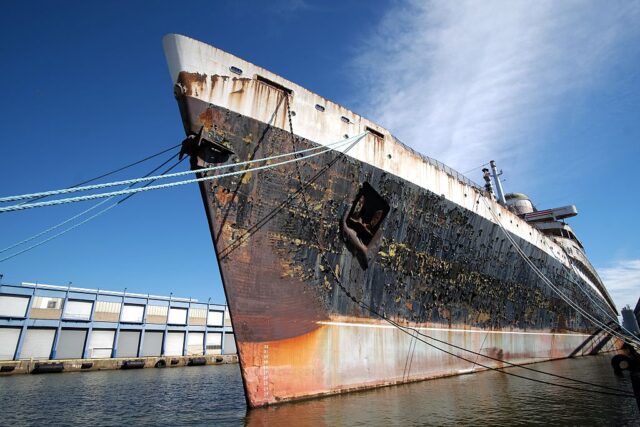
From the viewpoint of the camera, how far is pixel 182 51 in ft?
23.2

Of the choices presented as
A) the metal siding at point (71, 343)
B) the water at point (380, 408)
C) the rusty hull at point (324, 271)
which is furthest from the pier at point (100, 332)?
the rusty hull at point (324, 271)

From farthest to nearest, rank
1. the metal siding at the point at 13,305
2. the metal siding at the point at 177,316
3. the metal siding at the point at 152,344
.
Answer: the metal siding at the point at 177,316 < the metal siding at the point at 152,344 < the metal siding at the point at 13,305

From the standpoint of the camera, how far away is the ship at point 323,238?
697 centimetres

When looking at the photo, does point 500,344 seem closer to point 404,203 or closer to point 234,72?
point 404,203

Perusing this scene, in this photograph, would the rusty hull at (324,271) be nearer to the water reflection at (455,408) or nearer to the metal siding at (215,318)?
the water reflection at (455,408)

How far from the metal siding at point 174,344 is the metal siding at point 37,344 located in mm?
7798

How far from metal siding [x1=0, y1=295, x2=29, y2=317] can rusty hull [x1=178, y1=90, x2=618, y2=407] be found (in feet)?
75.8

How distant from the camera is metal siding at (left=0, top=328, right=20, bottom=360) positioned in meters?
21.0

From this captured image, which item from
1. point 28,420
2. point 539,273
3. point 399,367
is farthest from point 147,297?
point 539,273

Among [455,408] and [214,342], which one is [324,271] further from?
[214,342]

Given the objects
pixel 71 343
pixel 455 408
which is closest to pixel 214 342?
pixel 71 343

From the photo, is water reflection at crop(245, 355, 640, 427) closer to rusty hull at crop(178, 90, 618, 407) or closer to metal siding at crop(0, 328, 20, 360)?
rusty hull at crop(178, 90, 618, 407)

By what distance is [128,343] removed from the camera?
2600cm

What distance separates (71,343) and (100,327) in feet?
6.01
